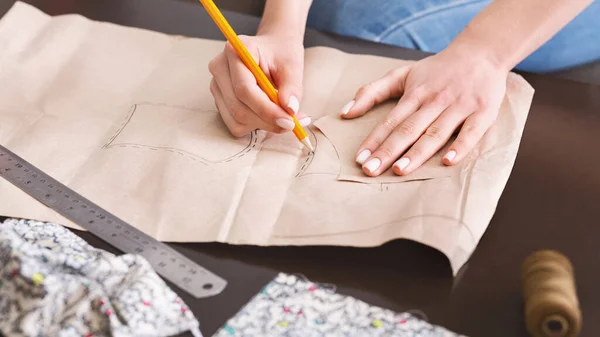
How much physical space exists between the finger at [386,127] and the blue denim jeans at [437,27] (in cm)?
22

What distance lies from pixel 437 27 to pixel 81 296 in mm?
657

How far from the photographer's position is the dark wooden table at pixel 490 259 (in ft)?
1.88

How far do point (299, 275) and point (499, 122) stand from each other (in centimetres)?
32

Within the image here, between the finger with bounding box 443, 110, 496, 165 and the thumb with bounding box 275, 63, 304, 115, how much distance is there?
18 centimetres

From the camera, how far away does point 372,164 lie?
0.70 m

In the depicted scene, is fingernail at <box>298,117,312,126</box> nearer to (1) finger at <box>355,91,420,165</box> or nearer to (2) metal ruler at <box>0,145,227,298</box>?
(1) finger at <box>355,91,420,165</box>

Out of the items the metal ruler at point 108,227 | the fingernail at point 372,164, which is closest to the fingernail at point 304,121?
the fingernail at point 372,164

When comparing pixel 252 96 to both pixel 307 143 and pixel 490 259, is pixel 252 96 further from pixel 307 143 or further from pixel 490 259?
pixel 490 259

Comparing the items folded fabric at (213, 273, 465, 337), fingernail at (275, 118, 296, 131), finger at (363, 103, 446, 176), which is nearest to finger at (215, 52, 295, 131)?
fingernail at (275, 118, 296, 131)

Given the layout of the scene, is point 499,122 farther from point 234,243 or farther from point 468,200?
point 234,243

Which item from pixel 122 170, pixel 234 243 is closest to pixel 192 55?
pixel 122 170

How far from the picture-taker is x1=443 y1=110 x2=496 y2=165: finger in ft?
2.30

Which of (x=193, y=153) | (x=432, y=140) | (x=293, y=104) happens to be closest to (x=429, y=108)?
(x=432, y=140)

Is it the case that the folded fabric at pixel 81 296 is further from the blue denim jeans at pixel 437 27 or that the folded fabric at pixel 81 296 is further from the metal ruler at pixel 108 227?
the blue denim jeans at pixel 437 27
